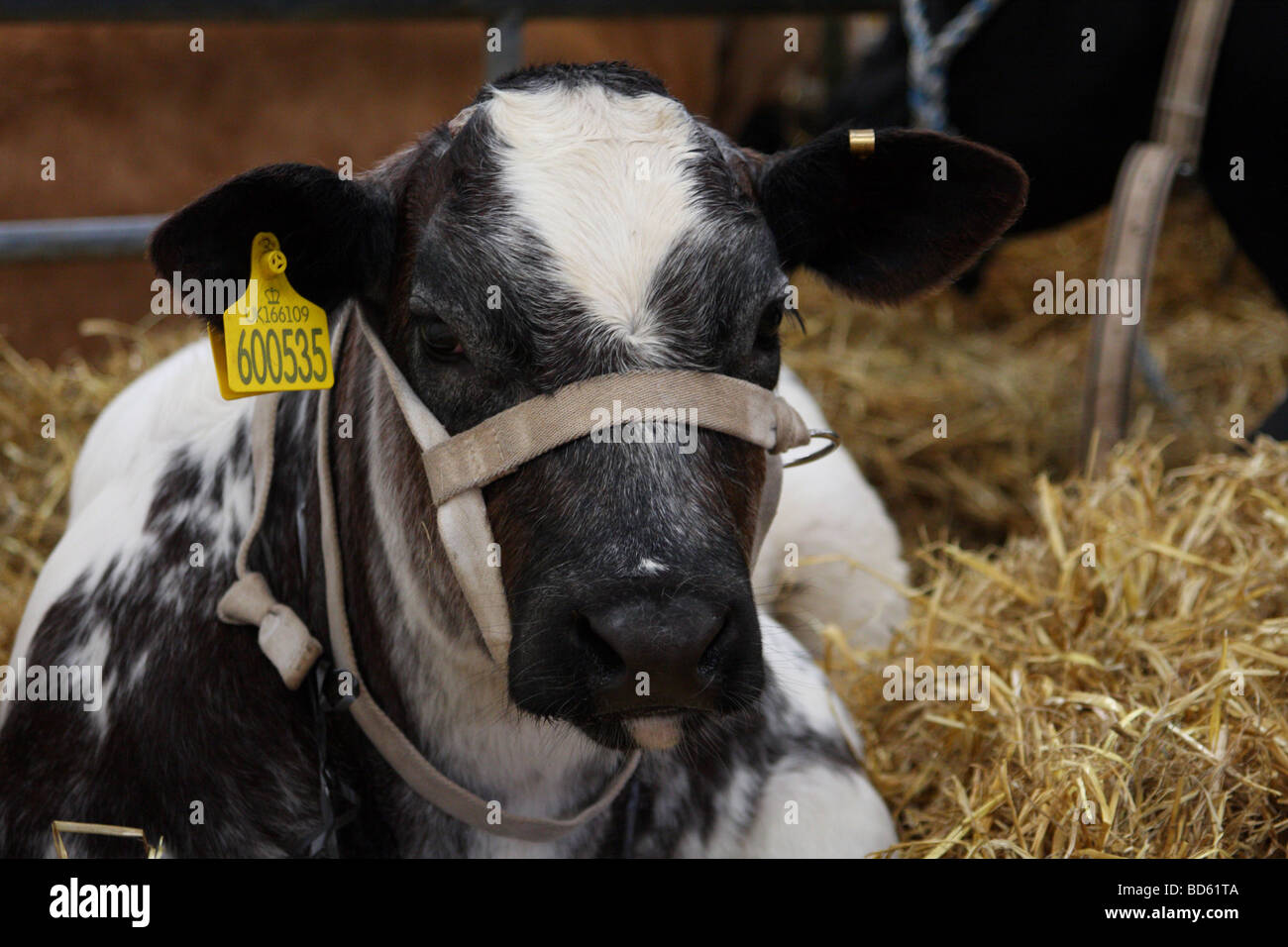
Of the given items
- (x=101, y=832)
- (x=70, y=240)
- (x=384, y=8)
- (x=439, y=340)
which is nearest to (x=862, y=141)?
(x=439, y=340)

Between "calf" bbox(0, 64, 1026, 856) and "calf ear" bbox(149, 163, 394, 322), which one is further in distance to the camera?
"calf ear" bbox(149, 163, 394, 322)

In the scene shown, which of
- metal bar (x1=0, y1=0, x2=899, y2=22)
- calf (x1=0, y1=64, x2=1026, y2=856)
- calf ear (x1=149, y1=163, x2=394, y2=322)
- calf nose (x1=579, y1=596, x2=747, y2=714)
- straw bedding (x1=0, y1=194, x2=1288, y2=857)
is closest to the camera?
calf nose (x1=579, y1=596, x2=747, y2=714)

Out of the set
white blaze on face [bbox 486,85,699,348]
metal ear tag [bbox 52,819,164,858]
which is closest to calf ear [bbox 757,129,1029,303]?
white blaze on face [bbox 486,85,699,348]

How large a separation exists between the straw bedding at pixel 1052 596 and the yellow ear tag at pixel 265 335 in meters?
1.26

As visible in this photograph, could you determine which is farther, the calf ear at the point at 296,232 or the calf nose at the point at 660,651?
the calf ear at the point at 296,232

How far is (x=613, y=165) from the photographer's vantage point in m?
1.92

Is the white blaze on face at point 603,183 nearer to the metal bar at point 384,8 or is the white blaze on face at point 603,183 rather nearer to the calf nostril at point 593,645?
the calf nostril at point 593,645

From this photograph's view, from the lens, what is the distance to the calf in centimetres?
175

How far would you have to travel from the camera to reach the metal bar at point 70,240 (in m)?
4.45

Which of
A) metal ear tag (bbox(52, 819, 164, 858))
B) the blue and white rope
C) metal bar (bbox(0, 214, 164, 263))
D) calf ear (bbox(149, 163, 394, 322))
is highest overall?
the blue and white rope

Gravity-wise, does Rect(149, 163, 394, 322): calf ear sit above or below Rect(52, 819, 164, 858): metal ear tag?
above

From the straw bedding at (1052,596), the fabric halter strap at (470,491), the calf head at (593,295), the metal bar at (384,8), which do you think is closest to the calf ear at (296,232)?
the calf head at (593,295)

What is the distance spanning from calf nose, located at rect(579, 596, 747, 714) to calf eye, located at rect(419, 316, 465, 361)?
0.47 metres

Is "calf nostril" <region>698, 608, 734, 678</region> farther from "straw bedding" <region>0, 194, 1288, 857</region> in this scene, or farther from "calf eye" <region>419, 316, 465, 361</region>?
"straw bedding" <region>0, 194, 1288, 857</region>
